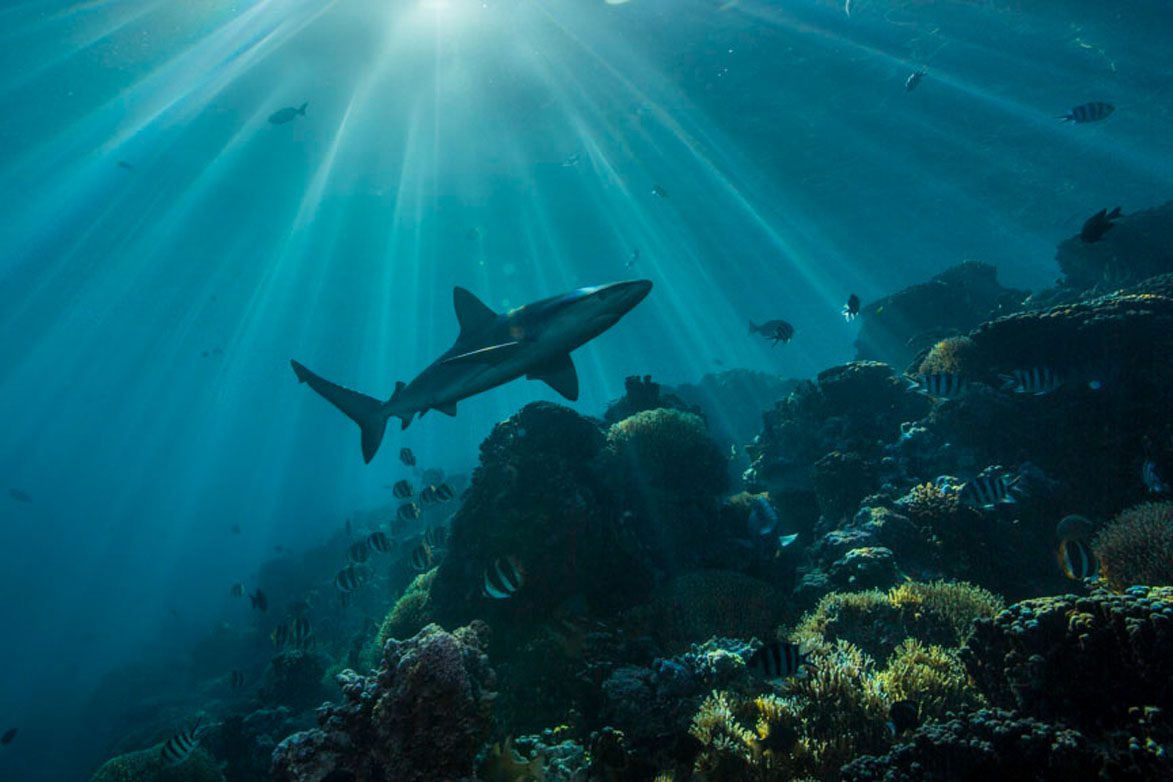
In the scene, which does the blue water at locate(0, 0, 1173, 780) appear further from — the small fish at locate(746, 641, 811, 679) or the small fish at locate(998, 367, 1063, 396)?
the small fish at locate(746, 641, 811, 679)

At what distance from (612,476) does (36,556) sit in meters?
159

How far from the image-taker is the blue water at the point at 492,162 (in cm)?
2150

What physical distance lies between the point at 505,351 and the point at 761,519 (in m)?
5.96

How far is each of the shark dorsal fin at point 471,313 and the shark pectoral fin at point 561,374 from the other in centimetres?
99

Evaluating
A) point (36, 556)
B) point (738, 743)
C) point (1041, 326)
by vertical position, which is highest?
point (36, 556)

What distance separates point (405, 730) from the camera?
3.48 meters

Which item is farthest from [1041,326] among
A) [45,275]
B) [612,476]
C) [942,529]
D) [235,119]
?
[45,275]

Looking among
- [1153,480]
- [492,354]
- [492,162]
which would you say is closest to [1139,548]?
[1153,480]

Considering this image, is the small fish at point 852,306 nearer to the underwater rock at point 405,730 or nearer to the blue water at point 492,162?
the underwater rock at point 405,730

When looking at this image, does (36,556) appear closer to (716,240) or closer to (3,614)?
(3,614)

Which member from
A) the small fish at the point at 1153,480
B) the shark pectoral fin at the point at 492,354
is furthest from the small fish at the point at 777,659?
the small fish at the point at 1153,480

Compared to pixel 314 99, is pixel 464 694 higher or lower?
lower

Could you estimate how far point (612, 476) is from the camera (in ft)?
27.4

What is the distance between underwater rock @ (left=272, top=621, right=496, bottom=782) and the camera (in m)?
3.40
